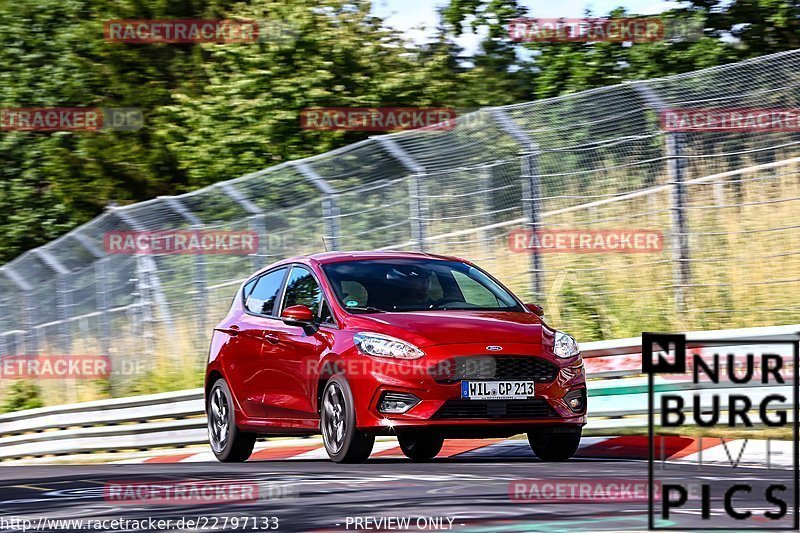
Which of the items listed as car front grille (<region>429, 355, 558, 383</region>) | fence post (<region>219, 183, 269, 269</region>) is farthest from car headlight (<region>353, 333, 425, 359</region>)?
fence post (<region>219, 183, 269, 269</region>)

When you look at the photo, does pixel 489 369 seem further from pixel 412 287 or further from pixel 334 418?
pixel 412 287

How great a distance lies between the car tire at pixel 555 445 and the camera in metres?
10.7

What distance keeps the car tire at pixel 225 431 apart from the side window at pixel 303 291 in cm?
108

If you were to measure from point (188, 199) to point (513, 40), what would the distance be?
52.1 feet

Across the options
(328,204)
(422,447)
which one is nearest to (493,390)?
(422,447)

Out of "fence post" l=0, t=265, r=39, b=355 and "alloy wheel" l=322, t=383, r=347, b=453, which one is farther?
"fence post" l=0, t=265, r=39, b=355

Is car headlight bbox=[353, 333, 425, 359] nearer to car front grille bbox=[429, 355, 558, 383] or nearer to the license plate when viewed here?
car front grille bbox=[429, 355, 558, 383]

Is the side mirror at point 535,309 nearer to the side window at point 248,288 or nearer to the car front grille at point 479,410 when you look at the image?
the car front grille at point 479,410

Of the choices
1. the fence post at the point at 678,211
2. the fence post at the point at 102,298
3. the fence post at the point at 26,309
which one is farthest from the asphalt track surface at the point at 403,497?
the fence post at the point at 26,309

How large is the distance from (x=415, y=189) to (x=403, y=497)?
303 inches

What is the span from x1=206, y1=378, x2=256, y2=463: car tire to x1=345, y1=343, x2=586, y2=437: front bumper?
2384 millimetres

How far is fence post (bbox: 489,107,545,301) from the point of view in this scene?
1445cm

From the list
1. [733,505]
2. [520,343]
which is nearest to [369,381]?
[520,343]

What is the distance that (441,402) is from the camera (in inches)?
392
